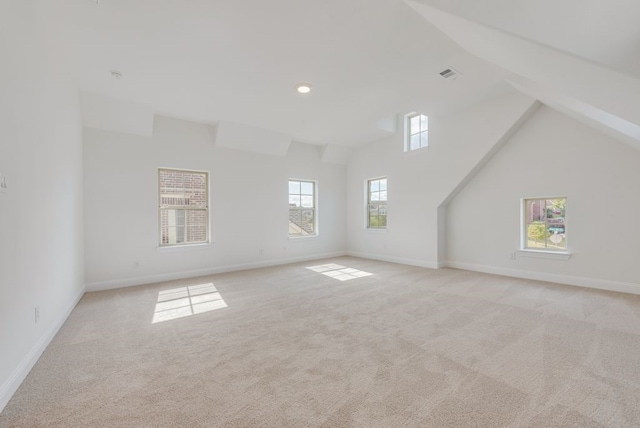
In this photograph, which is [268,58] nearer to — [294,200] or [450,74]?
[450,74]

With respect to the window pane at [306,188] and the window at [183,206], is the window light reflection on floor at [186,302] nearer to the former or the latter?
the window at [183,206]

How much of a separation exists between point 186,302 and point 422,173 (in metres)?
5.03

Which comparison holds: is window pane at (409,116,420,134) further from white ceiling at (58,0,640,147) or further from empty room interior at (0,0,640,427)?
white ceiling at (58,0,640,147)

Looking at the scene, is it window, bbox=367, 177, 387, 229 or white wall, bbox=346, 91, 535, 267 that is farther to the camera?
window, bbox=367, 177, 387, 229

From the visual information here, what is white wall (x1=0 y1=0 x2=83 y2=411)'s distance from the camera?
5.94 ft

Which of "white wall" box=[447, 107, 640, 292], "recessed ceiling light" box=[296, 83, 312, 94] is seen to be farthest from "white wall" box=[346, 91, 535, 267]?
"recessed ceiling light" box=[296, 83, 312, 94]

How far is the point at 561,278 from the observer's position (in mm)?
4461

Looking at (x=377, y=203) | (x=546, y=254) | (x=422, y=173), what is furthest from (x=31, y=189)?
(x=546, y=254)

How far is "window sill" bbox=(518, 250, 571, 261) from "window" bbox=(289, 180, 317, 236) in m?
4.38

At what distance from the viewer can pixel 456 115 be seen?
211 inches

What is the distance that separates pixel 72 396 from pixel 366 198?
6.40 meters

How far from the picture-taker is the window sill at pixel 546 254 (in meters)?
→ 4.43

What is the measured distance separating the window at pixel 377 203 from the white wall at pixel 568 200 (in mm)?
1881

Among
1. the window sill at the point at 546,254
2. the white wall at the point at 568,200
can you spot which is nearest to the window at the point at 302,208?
the white wall at the point at 568,200
